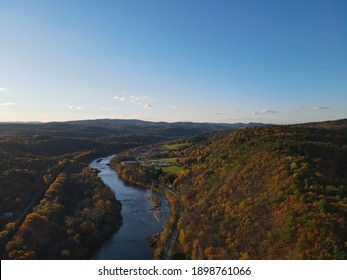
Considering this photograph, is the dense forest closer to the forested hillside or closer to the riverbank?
the forested hillside

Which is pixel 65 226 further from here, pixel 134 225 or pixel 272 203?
pixel 272 203

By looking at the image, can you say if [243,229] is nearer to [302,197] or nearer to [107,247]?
[302,197]

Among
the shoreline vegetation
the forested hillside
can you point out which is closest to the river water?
the shoreline vegetation

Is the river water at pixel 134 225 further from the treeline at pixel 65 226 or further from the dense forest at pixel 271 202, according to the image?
the dense forest at pixel 271 202

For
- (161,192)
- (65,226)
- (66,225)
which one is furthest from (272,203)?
(161,192)

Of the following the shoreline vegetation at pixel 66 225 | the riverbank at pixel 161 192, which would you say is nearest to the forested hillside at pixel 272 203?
the riverbank at pixel 161 192
